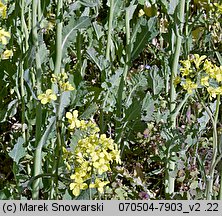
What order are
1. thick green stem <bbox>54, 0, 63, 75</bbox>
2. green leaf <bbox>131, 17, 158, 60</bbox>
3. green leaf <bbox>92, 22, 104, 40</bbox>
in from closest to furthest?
thick green stem <bbox>54, 0, 63, 75</bbox> → green leaf <bbox>131, 17, 158, 60</bbox> → green leaf <bbox>92, 22, 104, 40</bbox>

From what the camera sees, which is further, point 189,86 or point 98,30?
point 98,30

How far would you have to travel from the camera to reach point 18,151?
1.67 metres

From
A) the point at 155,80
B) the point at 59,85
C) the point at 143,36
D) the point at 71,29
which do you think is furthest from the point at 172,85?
the point at 59,85

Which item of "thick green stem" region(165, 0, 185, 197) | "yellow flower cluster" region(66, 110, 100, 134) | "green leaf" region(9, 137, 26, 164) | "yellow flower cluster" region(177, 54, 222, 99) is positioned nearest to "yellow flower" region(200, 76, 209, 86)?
"yellow flower cluster" region(177, 54, 222, 99)

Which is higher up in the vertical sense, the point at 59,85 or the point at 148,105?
the point at 59,85

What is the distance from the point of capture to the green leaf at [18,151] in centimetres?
165

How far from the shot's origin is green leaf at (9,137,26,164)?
5.41 ft

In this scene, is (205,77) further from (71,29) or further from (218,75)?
(71,29)

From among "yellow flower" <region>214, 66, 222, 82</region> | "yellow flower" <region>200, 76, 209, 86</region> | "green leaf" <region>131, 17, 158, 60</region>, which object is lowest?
"yellow flower" <region>200, 76, 209, 86</region>

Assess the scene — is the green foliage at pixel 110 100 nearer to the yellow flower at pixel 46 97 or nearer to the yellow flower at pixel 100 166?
the yellow flower at pixel 46 97

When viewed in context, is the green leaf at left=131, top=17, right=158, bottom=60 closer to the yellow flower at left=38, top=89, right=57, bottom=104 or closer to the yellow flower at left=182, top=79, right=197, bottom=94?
the yellow flower at left=182, top=79, right=197, bottom=94

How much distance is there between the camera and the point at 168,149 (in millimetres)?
1810

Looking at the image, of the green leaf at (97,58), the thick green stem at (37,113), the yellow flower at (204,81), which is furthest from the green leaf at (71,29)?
the yellow flower at (204,81)

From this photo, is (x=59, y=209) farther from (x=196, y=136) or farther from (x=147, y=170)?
(x=147, y=170)
